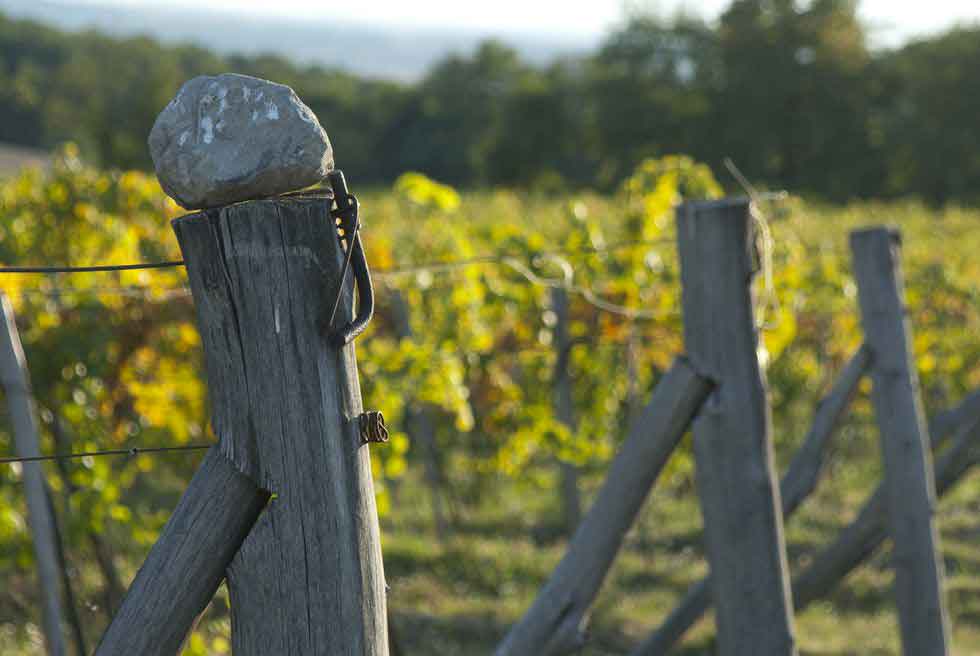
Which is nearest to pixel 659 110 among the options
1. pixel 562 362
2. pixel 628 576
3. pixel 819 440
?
pixel 628 576

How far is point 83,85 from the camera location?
43.3 metres

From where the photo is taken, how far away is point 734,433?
242 centimetres

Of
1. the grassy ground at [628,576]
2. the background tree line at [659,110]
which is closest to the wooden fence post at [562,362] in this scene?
the grassy ground at [628,576]

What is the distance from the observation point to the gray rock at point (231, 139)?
1449 millimetres

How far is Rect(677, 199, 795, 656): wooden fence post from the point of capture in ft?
7.89

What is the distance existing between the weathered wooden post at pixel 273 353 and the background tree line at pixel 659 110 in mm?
35674

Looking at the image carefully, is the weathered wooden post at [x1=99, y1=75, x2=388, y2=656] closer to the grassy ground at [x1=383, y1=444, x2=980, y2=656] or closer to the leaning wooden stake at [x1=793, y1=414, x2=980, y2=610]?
the leaning wooden stake at [x1=793, y1=414, x2=980, y2=610]

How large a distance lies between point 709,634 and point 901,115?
34.9 meters

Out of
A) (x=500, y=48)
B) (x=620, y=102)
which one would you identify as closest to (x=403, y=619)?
(x=620, y=102)

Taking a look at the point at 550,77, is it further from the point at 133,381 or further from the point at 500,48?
the point at 133,381

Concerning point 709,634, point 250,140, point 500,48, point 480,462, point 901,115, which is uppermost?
point 500,48

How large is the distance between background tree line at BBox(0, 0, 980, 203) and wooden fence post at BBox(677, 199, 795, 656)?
34515mm

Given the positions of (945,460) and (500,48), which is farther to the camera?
(500,48)

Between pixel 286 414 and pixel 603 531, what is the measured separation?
1.09 meters
